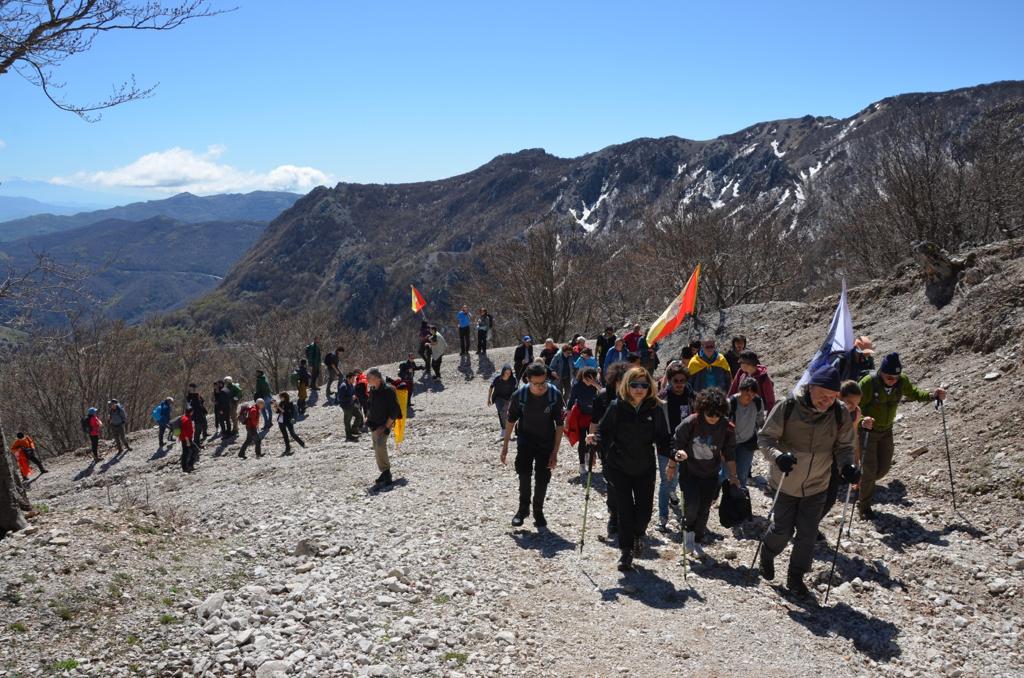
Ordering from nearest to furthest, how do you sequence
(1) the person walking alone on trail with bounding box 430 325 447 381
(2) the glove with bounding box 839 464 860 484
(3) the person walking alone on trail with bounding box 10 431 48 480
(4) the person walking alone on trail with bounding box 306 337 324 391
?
(2) the glove with bounding box 839 464 860 484 < (3) the person walking alone on trail with bounding box 10 431 48 480 < (1) the person walking alone on trail with bounding box 430 325 447 381 < (4) the person walking alone on trail with bounding box 306 337 324 391

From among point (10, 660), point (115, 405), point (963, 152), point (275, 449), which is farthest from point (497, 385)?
point (963, 152)

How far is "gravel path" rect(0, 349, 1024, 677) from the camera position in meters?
5.08

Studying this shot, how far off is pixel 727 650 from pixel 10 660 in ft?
19.8

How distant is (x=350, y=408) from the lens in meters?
15.6

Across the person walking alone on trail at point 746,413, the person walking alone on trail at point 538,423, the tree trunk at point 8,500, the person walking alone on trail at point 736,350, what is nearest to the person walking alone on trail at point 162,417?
the tree trunk at point 8,500

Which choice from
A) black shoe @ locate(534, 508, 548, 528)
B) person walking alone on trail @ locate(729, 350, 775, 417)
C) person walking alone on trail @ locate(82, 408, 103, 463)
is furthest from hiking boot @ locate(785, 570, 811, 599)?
person walking alone on trail @ locate(82, 408, 103, 463)

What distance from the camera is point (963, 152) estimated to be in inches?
1318

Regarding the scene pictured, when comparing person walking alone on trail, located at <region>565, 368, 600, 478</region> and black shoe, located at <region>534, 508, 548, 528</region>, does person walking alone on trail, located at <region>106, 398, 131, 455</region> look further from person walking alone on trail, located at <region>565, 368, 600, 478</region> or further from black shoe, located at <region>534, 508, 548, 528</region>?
black shoe, located at <region>534, 508, 548, 528</region>

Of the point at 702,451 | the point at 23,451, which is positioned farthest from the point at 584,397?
the point at 23,451

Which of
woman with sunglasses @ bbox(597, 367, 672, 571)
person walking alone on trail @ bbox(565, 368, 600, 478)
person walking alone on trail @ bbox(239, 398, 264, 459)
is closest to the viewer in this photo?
woman with sunglasses @ bbox(597, 367, 672, 571)

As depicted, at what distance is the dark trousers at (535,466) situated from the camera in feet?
23.9

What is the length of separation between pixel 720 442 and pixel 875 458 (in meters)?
2.59

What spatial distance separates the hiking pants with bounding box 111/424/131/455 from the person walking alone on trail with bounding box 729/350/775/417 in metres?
18.9

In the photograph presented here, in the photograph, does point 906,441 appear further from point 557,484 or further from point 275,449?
point 275,449
